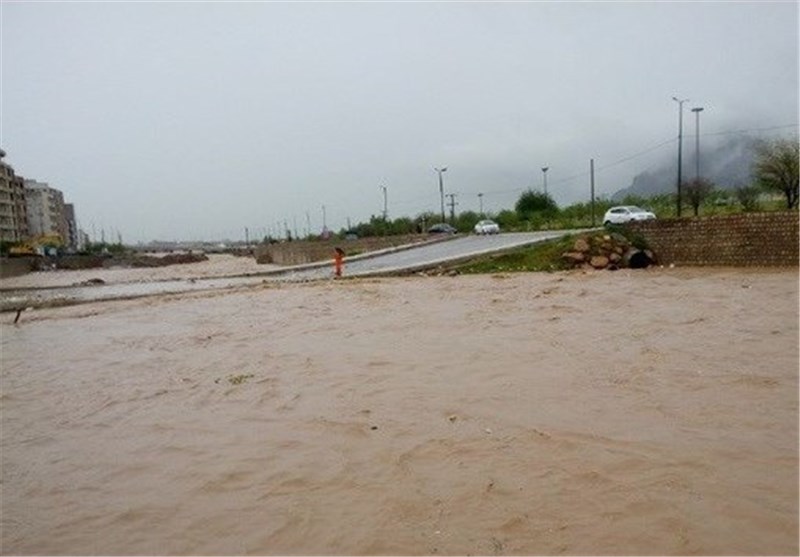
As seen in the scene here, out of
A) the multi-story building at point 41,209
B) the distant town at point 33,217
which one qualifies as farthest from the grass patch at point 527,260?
the multi-story building at point 41,209

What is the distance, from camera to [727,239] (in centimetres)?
1777

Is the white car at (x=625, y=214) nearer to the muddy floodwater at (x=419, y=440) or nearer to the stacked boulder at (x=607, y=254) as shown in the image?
the stacked boulder at (x=607, y=254)

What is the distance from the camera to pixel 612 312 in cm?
994

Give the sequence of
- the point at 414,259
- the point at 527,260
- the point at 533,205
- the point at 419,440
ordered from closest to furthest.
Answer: the point at 419,440
the point at 527,260
the point at 414,259
the point at 533,205

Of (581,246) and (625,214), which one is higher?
(625,214)

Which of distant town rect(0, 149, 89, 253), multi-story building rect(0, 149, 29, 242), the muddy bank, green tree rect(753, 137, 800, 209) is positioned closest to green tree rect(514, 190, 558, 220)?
green tree rect(753, 137, 800, 209)

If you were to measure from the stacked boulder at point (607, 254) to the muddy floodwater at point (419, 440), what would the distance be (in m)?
9.06

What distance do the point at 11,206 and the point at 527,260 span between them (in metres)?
87.8

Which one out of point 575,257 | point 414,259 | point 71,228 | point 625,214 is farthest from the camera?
point 71,228

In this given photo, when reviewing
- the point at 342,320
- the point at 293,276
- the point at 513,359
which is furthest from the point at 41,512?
the point at 293,276

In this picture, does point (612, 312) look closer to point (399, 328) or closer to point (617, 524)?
point (399, 328)

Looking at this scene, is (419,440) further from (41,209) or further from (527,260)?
(41,209)

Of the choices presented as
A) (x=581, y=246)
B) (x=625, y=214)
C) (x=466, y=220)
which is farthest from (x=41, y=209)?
(x=581, y=246)

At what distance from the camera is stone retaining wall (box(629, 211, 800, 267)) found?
16.8 meters
